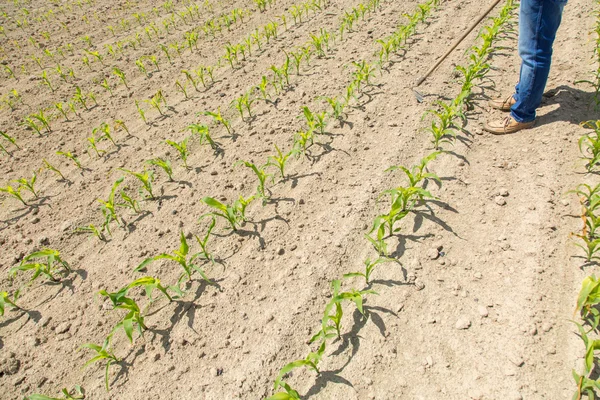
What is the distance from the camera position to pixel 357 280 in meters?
2.46

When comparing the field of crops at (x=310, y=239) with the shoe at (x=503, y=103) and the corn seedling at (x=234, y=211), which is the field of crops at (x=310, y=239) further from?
the shoe at (x=503, y=103)

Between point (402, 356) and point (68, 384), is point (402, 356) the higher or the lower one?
the lower one

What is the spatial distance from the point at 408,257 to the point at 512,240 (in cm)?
80

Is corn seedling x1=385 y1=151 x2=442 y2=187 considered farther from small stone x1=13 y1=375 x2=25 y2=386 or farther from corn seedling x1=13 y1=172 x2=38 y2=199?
corn seedling x1=13 y1=172 x2=38 y2=199

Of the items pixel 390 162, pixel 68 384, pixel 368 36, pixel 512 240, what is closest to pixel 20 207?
pixel 68 384

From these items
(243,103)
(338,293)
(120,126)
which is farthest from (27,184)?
(338,293)

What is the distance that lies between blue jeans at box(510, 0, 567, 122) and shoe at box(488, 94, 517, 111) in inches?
14.7

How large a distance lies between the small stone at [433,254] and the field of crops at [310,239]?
16 mm

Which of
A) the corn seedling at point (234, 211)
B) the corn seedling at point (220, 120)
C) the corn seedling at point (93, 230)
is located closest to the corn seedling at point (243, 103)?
the corn seedling at point (220, 120)

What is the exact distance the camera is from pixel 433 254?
8.25ft

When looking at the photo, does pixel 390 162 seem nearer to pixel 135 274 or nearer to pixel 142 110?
pixel 135 274

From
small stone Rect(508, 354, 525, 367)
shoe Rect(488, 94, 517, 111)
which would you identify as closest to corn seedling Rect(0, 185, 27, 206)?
small stone Rect(508, 354, 525, 367)

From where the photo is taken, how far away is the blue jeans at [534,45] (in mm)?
2914

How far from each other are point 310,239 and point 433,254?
0.97m
